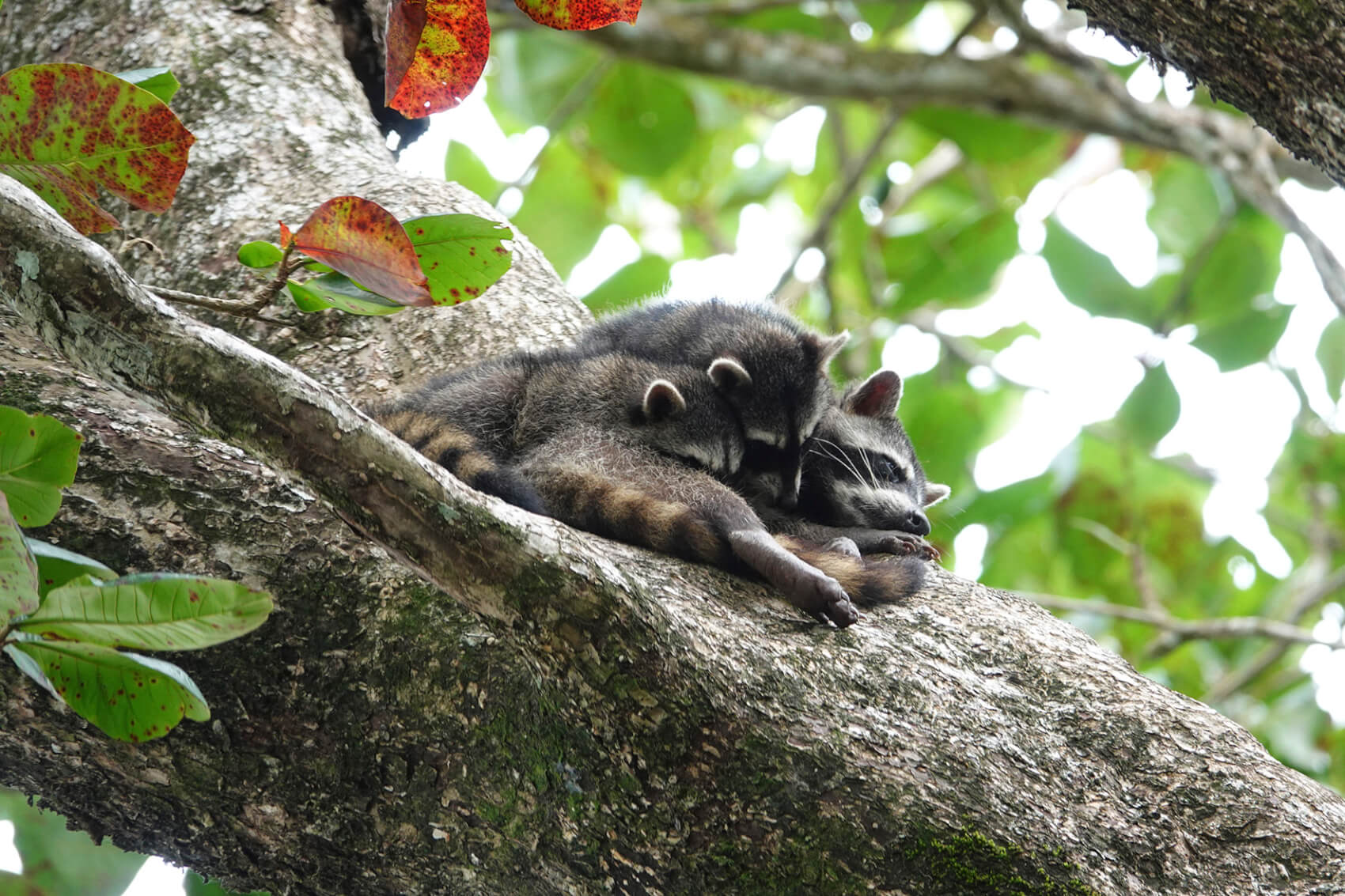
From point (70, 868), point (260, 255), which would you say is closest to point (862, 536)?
point (260, 255)

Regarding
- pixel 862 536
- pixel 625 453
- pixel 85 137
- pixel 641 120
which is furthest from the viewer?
pixel 641 120

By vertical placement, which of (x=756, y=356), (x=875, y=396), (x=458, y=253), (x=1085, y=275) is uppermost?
(x=1085, y=275)

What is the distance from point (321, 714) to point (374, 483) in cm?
59

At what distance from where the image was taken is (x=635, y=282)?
5.76 meters

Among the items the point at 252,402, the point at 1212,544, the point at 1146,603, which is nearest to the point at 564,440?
the point at 252,402

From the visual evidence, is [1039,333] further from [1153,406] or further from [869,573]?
[869,573]

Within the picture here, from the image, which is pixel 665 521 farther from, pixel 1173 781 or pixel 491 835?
pixel 1173 781

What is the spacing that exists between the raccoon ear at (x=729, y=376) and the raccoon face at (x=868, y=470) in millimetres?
410

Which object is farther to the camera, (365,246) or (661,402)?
(661,402)

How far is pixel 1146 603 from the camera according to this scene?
6172mm

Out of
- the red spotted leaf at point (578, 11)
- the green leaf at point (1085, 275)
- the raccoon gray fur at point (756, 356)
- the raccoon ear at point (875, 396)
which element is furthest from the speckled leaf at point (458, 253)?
the green leaf at point (1085, 275)

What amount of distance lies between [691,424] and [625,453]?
425 mm

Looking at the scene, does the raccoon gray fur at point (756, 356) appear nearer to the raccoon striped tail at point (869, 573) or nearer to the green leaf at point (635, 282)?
the green leaf at point (635, 282)

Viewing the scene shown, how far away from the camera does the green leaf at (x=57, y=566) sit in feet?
7.14
